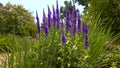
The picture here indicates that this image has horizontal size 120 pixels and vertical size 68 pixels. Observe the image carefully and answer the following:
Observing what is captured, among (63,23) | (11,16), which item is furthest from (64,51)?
(11,16)

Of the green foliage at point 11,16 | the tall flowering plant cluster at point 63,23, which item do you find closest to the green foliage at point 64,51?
the tall flowering plant cluster at point 63,23

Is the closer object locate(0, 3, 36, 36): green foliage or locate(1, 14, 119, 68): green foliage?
locate(1, 14, 119, 68): green foliage

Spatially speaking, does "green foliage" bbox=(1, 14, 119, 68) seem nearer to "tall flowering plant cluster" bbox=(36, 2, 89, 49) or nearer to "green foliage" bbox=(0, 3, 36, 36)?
"tall flowering plant cluster" bbox=(36, 2, 89, 49)

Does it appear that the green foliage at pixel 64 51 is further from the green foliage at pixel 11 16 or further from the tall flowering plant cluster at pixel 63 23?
the green foliage at pixel 11 16

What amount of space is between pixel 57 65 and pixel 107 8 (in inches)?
182

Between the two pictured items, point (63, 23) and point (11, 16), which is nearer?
point (63, 23)

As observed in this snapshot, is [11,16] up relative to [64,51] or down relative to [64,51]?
up

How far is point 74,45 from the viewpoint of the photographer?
5.21 metres

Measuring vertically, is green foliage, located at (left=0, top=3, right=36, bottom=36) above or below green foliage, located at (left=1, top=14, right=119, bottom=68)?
above

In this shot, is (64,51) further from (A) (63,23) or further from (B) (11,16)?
(B) (11,16)

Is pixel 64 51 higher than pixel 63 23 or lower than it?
lower

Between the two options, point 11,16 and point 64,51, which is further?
point 11,16

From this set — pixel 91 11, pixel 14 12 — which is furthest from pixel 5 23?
pixel 91 11

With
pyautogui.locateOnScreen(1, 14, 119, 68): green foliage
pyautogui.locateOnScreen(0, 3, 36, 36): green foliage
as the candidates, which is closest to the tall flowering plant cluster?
pyautogui.locateOnScreen(1, 14, 119, 68): green foliage
